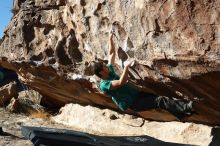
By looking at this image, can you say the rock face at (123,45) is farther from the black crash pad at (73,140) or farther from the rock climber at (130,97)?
the black crash pad at (73,140)

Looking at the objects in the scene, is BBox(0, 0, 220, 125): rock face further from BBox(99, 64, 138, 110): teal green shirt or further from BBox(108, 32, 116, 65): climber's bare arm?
BBox(99, 64, 138, 110): teal green shirt

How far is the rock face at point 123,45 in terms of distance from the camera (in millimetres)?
6184

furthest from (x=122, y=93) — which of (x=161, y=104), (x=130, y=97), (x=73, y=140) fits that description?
(x=73, y=140)

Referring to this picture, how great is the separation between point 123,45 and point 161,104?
4.40 ft

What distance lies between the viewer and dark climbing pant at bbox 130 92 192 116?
21.1 feet

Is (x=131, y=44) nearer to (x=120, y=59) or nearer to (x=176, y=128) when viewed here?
(x=120, y=59)

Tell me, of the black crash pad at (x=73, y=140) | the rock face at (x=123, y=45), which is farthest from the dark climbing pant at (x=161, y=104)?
the black crash pad at (x=73, y=140)

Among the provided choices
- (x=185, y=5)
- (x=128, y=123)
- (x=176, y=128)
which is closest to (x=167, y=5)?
(x=185, y=5)

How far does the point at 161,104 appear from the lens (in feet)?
21.3

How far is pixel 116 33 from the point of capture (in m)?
7.60

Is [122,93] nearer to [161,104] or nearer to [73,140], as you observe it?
[161,104]

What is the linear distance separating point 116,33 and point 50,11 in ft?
8.77

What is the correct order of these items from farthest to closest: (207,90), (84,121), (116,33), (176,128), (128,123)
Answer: (84,121), (128,123), (176,128), (116,33), (207,90)

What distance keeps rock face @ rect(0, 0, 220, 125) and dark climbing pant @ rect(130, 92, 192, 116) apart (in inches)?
16.6
